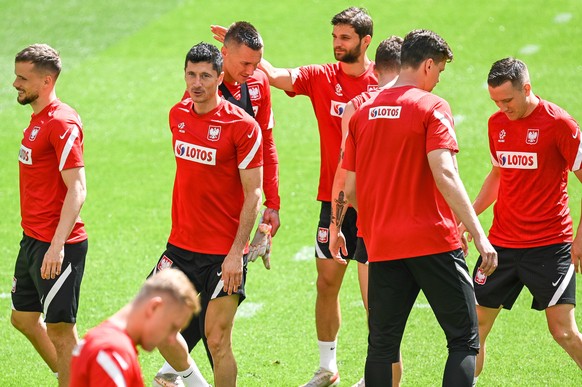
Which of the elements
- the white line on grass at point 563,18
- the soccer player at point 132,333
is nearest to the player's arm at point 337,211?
the soccer player at point 132,333

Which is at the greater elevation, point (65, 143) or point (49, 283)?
point (65, 143)

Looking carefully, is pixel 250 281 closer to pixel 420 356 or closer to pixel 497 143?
pixel 420 356

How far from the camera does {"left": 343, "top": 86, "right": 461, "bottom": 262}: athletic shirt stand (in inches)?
222

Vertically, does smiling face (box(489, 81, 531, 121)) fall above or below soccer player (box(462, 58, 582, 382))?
above

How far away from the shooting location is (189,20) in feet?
59.8

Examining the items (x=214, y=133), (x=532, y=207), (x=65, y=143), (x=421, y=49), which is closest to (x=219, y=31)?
(x=214, y=133)

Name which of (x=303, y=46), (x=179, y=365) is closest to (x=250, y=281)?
(x=179, y=365)

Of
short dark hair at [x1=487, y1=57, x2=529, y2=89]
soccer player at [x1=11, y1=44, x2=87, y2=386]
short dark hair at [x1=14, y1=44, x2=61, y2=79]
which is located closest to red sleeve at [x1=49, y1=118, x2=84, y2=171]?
soccer player at [x1=11, y1=44, x2=87, y2=386]

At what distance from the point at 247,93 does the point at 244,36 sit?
0.43m

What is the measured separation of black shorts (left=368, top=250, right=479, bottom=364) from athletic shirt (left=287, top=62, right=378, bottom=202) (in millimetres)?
1771

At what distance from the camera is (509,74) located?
258 inches

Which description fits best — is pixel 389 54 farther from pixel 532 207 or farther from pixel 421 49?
pixel 532 207

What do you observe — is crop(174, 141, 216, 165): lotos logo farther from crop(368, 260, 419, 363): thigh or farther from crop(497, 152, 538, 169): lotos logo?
crop(497, 152, 538, 169): lotos logo

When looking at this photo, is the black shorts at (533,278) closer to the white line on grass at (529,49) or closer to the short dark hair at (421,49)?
the short dark hair at (421,49)
